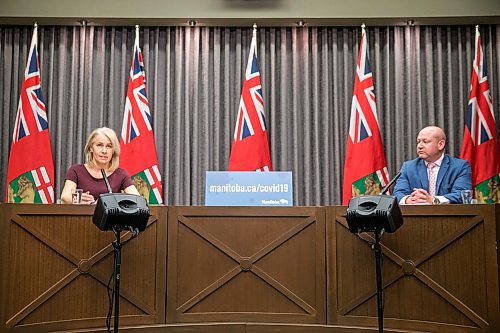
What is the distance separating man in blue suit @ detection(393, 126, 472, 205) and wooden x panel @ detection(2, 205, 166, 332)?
5.85 feet

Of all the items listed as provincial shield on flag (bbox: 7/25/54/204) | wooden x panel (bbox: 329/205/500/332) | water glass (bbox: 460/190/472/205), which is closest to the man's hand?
water glass (bbox: 460/190/472/205)

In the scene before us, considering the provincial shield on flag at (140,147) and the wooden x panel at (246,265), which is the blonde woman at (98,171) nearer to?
the wooden x panel at (246,265)

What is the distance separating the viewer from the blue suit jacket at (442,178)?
13.8ft

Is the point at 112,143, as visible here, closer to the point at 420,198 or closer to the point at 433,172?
the point at 420,198

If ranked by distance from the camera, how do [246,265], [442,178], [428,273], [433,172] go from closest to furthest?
[428,273]
[246,265]
[442,178]
[433,172]

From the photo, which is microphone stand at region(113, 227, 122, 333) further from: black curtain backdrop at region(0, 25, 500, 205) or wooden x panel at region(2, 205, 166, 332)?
black curtain backdrop at region(0, 25, 500, 205)

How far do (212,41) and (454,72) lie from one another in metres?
2.41

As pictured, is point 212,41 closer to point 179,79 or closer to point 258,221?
point 179,79

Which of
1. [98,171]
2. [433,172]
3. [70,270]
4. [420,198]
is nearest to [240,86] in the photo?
[98,171]

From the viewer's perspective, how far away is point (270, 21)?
5.89 meters

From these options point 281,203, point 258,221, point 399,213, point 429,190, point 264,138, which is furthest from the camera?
point 264,138

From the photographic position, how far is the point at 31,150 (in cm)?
566

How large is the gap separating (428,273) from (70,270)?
1997mm

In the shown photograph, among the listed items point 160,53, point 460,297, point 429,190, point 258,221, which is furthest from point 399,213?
point 160,53
